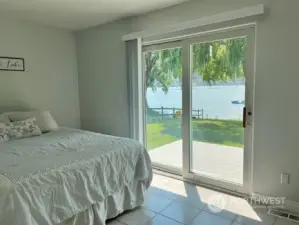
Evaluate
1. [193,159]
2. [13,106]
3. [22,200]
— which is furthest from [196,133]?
[13,106]

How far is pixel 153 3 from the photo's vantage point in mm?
2766

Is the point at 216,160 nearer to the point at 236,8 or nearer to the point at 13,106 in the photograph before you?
the point at 236,8

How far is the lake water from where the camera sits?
2672 mm

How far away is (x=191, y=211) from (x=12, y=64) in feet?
10.1

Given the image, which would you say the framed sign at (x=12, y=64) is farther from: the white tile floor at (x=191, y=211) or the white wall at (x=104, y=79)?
the white tile floor at (x=191, y=211)

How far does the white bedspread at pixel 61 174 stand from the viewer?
148cm

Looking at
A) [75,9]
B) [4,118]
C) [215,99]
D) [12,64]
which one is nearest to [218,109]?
[215,99]

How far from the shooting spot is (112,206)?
217cm

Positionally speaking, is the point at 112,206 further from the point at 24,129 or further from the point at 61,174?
the point at 24,129

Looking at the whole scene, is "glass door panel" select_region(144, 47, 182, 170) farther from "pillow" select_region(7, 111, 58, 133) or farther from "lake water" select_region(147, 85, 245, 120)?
"pillow" select_region(7, 111, 58, 133)

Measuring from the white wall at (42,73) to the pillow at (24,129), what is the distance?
61 centimetres

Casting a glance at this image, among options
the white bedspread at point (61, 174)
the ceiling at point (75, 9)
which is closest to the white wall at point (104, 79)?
the ceiling at point (75, 9)

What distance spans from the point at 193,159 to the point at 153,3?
2057mm

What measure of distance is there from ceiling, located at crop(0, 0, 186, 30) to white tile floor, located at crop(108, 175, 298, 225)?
229 centimetres
